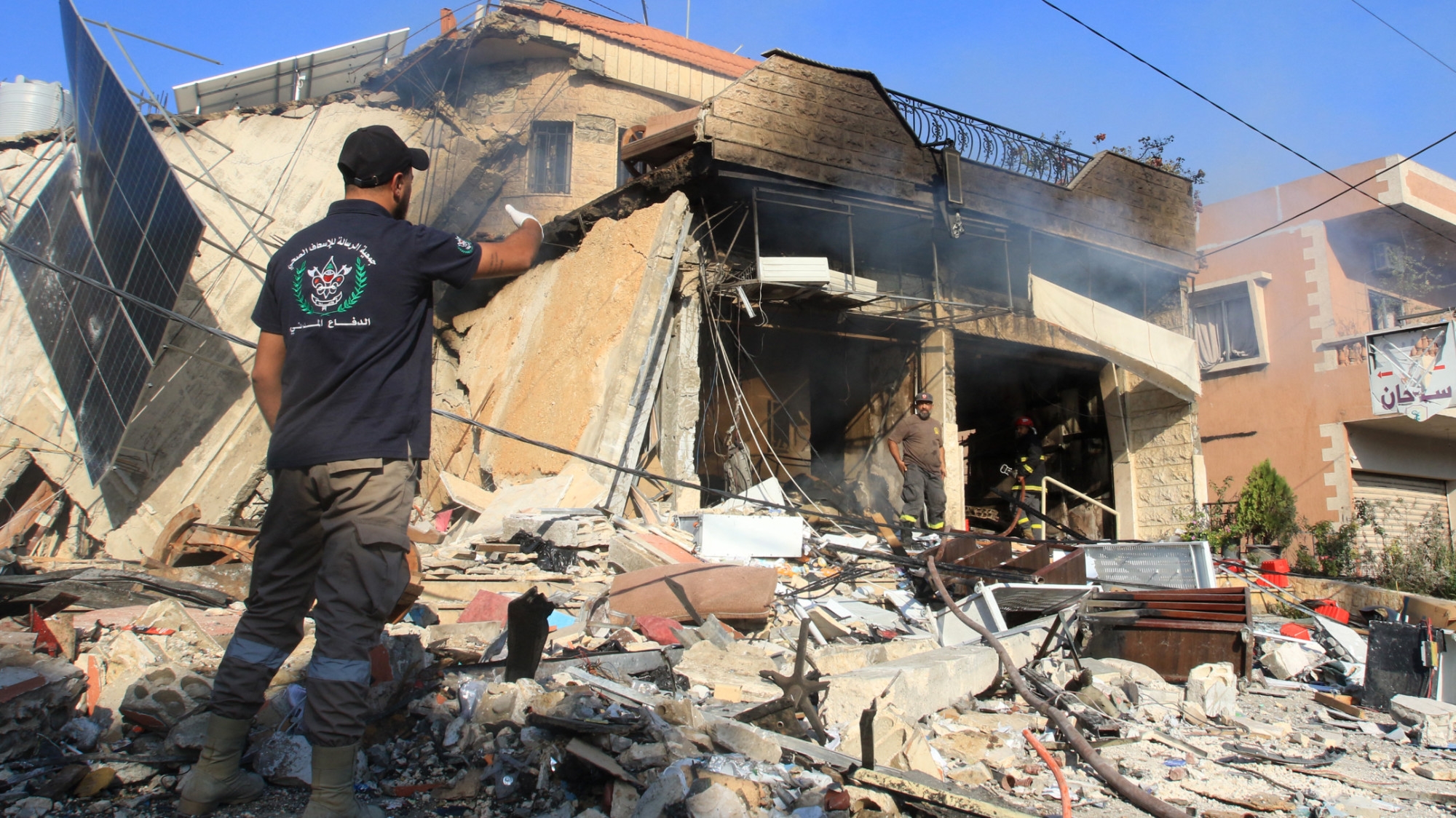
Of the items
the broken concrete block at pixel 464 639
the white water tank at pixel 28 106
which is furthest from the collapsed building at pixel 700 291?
the broken concrete block at pixel 464 639

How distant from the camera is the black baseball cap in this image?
213 centimetres

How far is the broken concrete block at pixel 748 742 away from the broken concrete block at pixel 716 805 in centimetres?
33

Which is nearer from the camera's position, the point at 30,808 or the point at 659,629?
the point at 30,808

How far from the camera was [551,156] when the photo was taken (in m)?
13.4

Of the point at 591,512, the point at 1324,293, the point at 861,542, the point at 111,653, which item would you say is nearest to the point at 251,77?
the point at 591,512

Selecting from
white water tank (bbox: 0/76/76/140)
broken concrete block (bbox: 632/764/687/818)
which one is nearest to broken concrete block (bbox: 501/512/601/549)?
broken concrete block (bbox: 632/764/687/818)

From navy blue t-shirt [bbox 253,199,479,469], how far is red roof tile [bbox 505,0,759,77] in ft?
40.4

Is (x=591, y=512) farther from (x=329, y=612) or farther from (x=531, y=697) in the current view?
(x=329, y=612)

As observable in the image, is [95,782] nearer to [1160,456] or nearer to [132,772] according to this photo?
[132,772]

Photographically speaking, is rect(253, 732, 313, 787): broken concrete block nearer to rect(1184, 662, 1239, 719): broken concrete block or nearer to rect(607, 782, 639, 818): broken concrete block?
rect(607, 782, 639, 818): broken concrete block

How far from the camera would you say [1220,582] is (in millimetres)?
8555

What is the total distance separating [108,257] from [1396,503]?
67.7 ft

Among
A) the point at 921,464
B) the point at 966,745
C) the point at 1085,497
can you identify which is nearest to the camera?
the point at 966,745

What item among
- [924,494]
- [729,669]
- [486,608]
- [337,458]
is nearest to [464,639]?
[486,608]
